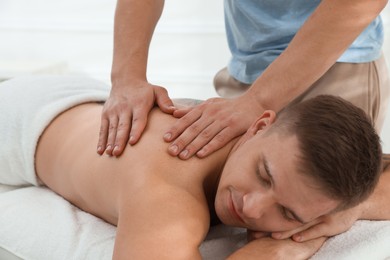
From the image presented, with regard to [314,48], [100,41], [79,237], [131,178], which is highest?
[314,48]

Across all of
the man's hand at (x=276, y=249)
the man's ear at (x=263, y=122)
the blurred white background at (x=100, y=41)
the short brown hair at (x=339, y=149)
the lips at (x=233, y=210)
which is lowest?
the blurred white background at (x=100, y=41)

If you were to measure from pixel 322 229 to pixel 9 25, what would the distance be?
9.48 ft

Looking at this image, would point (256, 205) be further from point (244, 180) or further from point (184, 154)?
point (184, 154)

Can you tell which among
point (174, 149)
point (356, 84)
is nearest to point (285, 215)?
point (174, 149)

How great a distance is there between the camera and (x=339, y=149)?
1.18 metres

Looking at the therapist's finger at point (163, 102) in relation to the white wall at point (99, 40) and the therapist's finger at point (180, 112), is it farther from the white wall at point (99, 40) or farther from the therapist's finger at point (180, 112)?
the white wall at point (99, 40)

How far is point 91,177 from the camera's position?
4.86 ft

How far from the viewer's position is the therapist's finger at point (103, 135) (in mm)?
1498

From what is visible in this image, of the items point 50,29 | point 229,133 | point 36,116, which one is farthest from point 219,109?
point 50,29

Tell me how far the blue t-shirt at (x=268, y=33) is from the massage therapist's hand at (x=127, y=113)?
503 millimetres

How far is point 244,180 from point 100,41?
243 cm

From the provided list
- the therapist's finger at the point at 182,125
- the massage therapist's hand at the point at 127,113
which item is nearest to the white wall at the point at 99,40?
the massage therapist's hand at the point at 127,113

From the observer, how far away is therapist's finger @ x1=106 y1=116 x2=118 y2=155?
1.46 metres

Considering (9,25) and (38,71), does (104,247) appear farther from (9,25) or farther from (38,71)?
(9,25)
